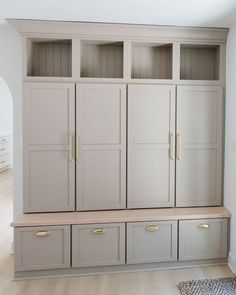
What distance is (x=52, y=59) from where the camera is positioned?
323 centimetres

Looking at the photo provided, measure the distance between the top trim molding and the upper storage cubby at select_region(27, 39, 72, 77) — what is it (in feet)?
0.85

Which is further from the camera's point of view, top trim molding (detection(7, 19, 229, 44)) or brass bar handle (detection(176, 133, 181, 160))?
brass bar handle (detection(176, 133, 181, 160))

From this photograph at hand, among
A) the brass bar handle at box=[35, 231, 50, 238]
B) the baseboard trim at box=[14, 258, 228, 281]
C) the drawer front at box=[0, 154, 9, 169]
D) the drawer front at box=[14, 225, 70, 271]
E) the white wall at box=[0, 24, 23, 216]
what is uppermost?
the white wall at box=[0, 24, 23, 216]

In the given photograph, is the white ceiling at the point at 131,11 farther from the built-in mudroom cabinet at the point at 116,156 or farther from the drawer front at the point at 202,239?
the drawer front at the point at 202,239

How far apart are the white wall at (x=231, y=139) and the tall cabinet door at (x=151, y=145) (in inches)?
23.0

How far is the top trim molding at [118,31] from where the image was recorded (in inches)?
114

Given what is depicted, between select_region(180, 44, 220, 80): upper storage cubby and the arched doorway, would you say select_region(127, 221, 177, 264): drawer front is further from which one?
the arched doorway

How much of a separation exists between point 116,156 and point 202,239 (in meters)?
1.23

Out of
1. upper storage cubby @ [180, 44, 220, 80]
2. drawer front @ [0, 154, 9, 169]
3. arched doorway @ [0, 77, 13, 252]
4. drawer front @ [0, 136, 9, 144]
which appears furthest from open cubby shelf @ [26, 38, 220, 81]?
drawer front @ [0, 154, 9, 169]

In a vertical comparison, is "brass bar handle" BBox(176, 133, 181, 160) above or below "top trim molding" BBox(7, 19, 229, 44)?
below

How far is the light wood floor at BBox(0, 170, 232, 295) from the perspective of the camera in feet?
8.52

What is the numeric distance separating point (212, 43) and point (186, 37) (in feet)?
0.98

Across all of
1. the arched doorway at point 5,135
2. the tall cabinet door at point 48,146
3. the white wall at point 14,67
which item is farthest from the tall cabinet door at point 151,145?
the arched doorway at point 5,135

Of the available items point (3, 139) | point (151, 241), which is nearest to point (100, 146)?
point (151, 241)
